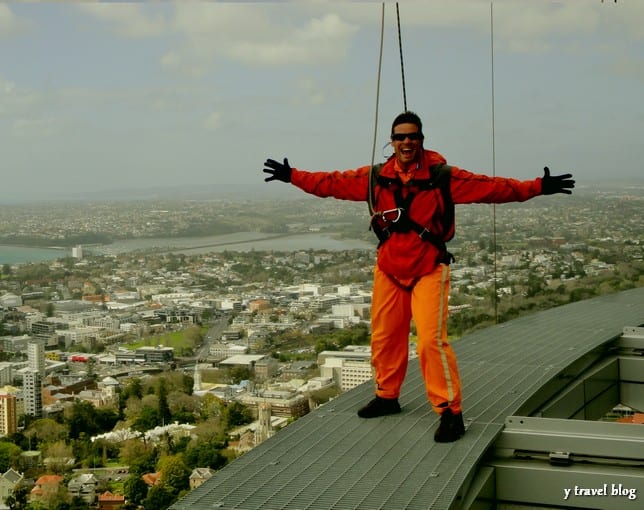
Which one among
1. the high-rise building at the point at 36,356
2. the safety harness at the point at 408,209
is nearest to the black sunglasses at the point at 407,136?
the safety harness at the point at 408,209

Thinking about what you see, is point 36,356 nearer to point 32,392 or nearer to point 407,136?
point 32,392

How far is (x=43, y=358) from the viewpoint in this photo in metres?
8.98

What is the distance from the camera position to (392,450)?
2439 millimetres

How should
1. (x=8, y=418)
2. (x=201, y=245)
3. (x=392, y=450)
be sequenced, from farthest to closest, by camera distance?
1. (x=201, y=245)
2. (x=8, y=418)
3. (x=392, y=450)

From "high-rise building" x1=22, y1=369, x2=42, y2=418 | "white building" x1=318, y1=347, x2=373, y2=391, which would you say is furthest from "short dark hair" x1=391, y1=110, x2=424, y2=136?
"high-rise building" x1=22, y1=369, x2=42, y2=418

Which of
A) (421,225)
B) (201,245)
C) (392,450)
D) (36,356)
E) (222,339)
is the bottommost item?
(36,356)

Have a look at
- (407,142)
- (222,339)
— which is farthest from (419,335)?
(222,339)

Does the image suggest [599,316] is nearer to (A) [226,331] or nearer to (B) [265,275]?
(A) [226,331]

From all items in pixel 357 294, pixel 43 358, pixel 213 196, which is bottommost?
pixel 43 358

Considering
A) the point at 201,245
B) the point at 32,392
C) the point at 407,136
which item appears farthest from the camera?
the point at 201,245

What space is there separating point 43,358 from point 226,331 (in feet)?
6.02

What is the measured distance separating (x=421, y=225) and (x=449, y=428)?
58cm

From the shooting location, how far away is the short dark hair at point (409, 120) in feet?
8.58

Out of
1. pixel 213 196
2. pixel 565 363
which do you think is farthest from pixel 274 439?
pixel 213 196
